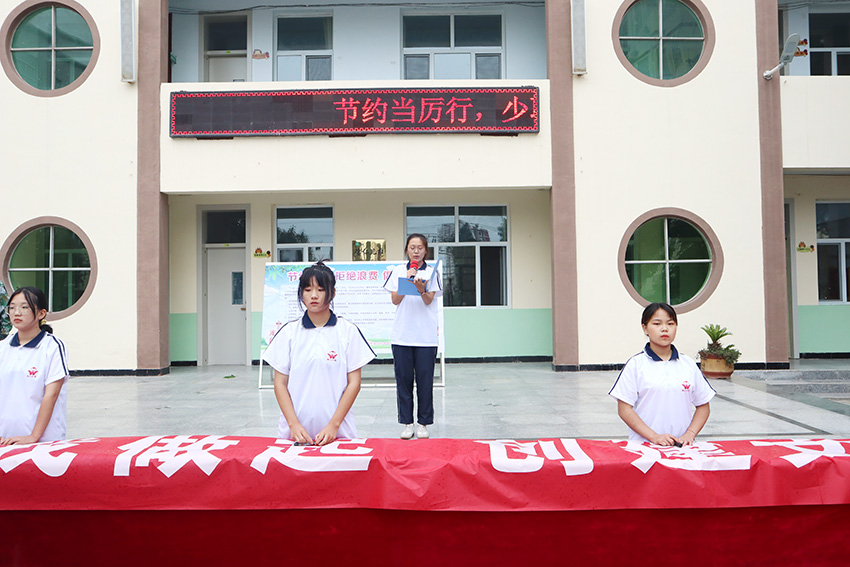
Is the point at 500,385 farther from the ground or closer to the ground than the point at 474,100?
closer to the ground

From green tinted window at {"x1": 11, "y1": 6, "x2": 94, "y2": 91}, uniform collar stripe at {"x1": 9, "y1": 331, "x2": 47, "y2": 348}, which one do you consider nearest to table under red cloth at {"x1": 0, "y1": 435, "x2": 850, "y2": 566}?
uniform collar stripe at {"x1": 9, "y1": 331, "x2": 47, "y2": 348}

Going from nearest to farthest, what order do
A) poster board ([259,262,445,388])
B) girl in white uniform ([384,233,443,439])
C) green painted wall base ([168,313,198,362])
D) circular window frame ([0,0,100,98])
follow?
girl in white uniform ([384,233,443,439]) → poster board ([259,262,445,388]) → circular window frame ([0,0,100,98]) → green painted wall base ([168,313,198,362])

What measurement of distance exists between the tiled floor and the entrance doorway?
A: 1.59 metres

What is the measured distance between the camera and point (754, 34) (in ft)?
30.0

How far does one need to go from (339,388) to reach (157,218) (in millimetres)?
7755

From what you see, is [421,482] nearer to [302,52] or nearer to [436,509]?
[436,509]

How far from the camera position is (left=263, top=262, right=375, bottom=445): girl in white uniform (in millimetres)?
2512

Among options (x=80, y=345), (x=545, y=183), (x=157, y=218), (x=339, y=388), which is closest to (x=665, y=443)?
(x=339, y=388)

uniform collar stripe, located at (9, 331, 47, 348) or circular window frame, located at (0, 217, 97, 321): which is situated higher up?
circular window frame, located at (0, 217, 97, 321)

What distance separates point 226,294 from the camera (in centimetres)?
1064

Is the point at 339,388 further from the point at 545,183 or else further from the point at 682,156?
the point at 682,156

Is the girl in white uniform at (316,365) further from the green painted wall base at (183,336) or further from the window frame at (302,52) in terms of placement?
the window frame at (302,52)

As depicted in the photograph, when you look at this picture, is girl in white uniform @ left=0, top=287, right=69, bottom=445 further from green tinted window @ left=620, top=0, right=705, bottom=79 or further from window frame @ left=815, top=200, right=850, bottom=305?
window frame @ left=815, top=200, right=850, bottom=305

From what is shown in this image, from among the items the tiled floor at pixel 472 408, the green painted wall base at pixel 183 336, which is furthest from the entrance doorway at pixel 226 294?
the tiled floor at pixel 472 408
